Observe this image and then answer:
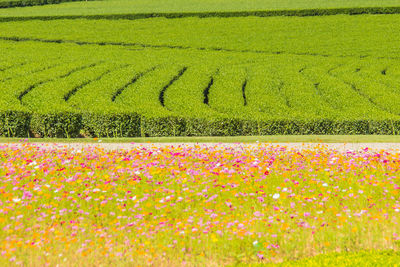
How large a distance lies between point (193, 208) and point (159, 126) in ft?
41.7

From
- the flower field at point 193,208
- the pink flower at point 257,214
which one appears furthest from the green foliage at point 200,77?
the pink flower at point 257,214

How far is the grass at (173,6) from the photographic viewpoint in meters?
59.8

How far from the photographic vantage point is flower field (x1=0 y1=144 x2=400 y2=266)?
23.9 feet

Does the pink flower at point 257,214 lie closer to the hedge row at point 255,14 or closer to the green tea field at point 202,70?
the green tea field at point 202,70

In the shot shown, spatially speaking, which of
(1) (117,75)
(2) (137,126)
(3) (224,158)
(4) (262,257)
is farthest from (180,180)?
(1) (117,75)

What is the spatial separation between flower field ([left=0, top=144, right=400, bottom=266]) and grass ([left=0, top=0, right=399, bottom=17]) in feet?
165

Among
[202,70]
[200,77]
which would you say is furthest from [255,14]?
[200,77]

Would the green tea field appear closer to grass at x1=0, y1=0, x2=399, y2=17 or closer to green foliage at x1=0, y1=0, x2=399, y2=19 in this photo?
green foliage at x1=0, y1=0, x2=399, y2=19

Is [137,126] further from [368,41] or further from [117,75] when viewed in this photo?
[368,41]

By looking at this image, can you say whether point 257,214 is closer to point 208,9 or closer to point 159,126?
point 159,126

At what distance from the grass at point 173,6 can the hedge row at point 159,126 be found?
40.0 metres

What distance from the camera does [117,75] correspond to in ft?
108

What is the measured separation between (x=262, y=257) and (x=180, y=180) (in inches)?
154

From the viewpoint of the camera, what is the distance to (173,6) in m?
66.4
